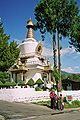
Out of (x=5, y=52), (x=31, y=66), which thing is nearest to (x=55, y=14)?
(x=5, y=52)

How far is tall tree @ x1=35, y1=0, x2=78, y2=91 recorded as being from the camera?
32375 millimetres

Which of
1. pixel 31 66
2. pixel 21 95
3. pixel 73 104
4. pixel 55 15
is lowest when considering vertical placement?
pixel 73 104

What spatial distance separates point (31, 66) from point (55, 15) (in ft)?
64.8

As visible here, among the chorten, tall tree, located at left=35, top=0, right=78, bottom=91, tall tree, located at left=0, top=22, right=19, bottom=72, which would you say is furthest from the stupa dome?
tall tree, located at left=35, top=0, right=78, bottom=91

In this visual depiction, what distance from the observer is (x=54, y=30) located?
3322 cm

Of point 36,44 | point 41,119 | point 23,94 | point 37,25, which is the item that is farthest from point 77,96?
point 36,44

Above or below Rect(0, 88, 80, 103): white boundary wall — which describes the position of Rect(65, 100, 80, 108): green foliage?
below

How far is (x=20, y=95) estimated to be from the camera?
30.9 metres

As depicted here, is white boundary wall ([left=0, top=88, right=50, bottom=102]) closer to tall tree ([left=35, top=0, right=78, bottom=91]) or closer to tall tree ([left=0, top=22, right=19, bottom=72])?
tall tree ([left=35, top=0, right=78, bottom=91])

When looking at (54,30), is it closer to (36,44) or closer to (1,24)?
(1,24)

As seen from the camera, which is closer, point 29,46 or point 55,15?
point 55,15

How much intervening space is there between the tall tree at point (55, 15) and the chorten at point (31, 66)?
1717 cm

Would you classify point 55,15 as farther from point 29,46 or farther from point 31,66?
point 29,46

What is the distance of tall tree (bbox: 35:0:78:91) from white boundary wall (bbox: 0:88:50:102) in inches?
105
